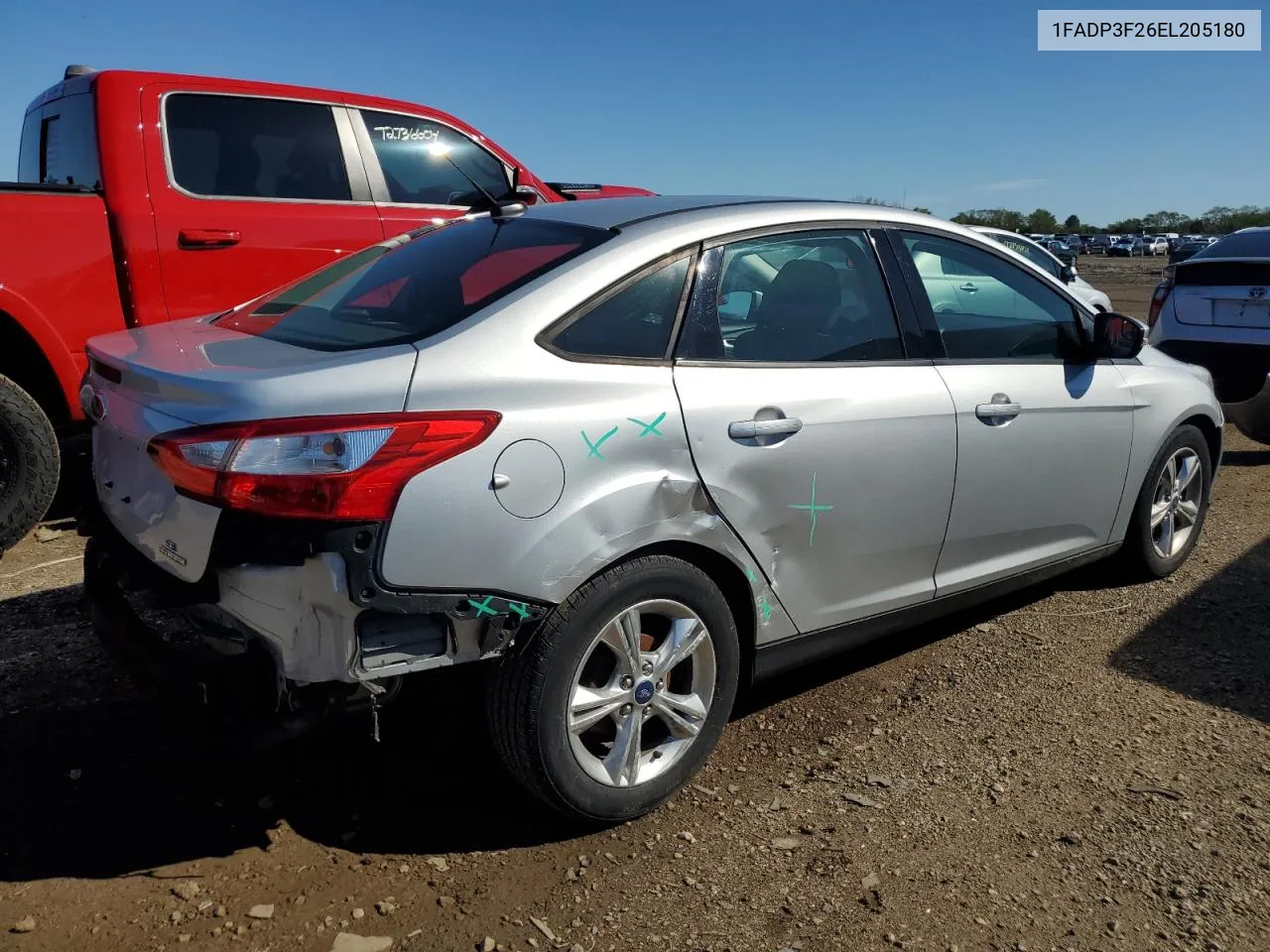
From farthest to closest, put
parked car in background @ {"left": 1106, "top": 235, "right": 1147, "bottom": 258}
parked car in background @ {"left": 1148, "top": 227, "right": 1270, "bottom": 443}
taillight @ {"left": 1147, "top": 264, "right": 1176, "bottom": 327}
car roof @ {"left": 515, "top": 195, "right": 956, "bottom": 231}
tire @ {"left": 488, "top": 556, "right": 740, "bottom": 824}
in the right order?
1. parked car in background @ {"left": 1106, "top": 235, "right": 1147, "bottom": 258}
2. taillight @ {"left": 1147, "top": 264, "right": 1176, "bottom": 327}
3. parked car in background @ {"left": 1148, "top": 227, "right": 1270, "bottom": 443}
4. car roof @ {"left": 515, "top": 195, "right": 956, "bottom": 231}
5. tire @ {"left": 488, "top": 556, "right": 740, "bottom": 824}

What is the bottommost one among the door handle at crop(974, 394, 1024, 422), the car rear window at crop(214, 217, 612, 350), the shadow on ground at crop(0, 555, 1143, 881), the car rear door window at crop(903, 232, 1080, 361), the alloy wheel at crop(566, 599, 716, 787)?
the shadow on ground at crop(0, 555, 1143, 881)

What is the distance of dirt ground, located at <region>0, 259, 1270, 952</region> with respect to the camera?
2.43 m

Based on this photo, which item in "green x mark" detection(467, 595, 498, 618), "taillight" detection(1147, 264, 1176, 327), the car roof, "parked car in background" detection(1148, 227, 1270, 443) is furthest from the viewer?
"taillight" detection(1147, 264, 1176, 327)

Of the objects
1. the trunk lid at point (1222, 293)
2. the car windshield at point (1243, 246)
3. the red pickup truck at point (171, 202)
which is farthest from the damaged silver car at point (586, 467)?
the car windshield at point (1243, 246)

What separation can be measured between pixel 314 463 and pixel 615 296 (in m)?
0.93

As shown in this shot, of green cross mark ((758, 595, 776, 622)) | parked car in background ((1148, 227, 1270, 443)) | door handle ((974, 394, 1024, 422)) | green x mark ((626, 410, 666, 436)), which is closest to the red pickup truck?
green x mark ((626, 410, 666, 436))

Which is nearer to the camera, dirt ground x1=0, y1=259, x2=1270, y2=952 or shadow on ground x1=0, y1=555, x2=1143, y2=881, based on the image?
dirt ground x1=0, y1=259, x2=1270, y2=952

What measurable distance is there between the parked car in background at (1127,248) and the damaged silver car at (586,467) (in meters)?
69.1

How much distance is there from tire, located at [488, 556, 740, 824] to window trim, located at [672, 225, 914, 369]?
594 millimetres

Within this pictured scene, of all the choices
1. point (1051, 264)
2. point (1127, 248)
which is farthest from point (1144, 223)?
point (1051, 264)

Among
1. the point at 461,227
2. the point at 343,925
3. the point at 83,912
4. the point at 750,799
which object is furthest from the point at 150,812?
the point at 461,227

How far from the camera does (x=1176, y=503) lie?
4.66 meters

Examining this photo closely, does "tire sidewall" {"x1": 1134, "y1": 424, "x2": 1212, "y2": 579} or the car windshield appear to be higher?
the car windshield

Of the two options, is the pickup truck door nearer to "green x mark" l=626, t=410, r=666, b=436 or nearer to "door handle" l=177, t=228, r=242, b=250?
"door handle" l=177, t=228, r=242, b=250
